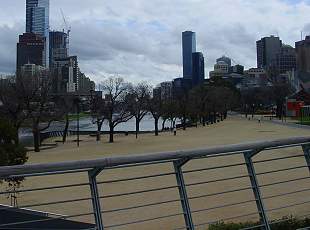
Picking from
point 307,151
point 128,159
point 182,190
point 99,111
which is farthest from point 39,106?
point 128,159

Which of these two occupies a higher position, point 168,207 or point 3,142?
point 3,142

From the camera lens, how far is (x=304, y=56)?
193m

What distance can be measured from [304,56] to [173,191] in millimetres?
183242

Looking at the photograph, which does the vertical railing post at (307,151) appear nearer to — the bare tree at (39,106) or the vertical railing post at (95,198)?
the vertical railing post at (95,198)

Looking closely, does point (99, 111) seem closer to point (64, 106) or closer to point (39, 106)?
point (64, 106)

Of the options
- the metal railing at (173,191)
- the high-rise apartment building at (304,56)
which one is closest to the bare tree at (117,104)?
the metal railing at (173,191)

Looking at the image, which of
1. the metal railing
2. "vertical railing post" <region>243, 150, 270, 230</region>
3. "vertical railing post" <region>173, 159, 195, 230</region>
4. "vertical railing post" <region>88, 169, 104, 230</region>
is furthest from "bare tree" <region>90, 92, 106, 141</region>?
"vertical railing post" <region>88, 169, 104, 230</region>

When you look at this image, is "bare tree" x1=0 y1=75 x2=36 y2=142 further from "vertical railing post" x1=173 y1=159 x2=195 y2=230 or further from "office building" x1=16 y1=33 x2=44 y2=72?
"office building" x1=16 y1=33 x2=44 y2=72

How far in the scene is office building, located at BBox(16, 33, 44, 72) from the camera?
14673 centimetres

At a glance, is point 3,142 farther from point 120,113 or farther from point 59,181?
point 120,113

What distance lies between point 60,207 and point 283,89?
128613 mm

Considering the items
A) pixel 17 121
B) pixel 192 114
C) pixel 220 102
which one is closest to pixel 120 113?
pixel 17 121

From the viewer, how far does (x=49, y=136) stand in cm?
9188

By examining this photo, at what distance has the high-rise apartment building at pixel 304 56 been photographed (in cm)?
18746
